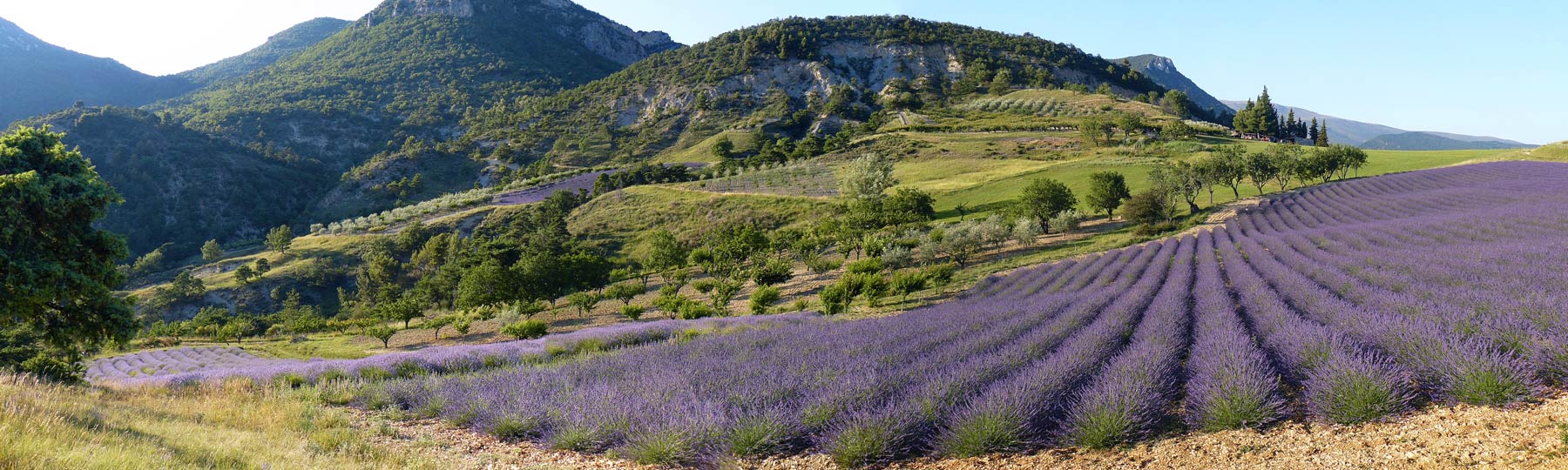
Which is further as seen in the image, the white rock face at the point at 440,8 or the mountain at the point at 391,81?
the white rock face at the point at 440,8

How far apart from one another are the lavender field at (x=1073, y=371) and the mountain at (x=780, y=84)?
105586 mm

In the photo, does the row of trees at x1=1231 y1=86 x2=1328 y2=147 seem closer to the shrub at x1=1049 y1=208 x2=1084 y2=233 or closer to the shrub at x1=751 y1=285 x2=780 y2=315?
the shrub at x1=1049 y1=208 x2=1084 y2=233

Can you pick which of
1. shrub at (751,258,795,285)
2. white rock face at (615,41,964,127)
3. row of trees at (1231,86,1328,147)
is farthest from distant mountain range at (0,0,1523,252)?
shrub at (751,258,795,285)

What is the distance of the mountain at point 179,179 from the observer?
8431 cm

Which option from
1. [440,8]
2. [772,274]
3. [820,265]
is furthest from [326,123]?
[772,274]

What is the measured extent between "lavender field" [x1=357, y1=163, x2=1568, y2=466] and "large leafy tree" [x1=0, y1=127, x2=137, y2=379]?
582 centimetres

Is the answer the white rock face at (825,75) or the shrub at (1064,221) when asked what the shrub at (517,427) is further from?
the white rock face at (825,75)

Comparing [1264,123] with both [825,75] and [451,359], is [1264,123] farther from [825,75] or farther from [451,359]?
[451,359]

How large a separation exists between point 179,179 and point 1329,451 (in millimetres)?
132949

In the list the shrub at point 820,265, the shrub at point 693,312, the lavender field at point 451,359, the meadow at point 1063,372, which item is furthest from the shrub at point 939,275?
the shrub at point 693,312

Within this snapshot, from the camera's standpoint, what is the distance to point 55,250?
397 inches

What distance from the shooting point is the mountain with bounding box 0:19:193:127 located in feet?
476

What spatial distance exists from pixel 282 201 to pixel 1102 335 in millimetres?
127547

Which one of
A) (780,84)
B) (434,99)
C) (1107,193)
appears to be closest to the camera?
(1107,193)
